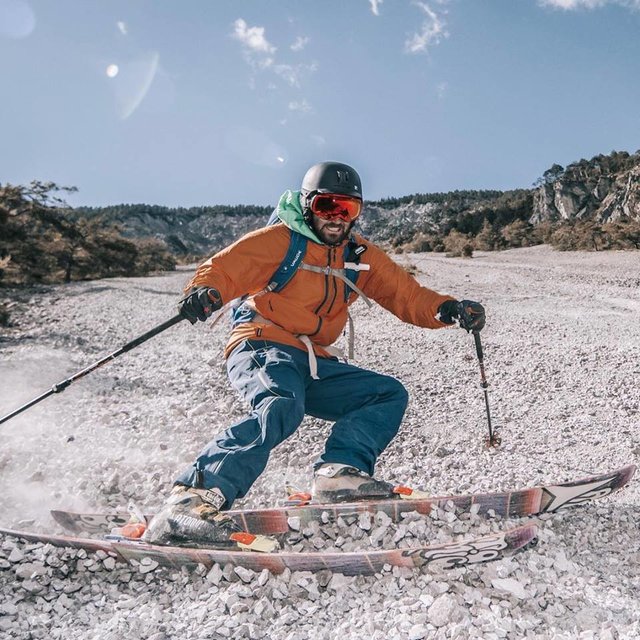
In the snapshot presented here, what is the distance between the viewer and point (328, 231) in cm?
453

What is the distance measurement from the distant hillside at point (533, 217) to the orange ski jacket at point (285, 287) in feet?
96.4

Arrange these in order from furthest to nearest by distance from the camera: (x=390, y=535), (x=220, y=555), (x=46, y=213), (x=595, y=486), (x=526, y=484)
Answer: (x=46, y=213) → (x=526, y=484) → (x=595, y=486) → (x=390, y=535) → (x=220, y=555)

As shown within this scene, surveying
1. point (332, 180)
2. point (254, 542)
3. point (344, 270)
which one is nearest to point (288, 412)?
point (254, 542)

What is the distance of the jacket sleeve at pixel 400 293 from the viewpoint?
491 centimetres

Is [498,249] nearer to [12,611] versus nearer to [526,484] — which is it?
[526,484]

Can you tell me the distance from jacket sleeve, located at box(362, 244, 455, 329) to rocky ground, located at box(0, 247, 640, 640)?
1.36 metres

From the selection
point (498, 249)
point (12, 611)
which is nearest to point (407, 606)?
point (12, 611)

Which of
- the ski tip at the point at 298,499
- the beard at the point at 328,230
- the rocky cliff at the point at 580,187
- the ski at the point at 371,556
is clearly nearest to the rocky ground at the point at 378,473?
the ski at the point at 371,556

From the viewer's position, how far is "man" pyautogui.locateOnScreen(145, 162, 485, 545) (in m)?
3.88

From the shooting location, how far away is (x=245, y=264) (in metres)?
4.28

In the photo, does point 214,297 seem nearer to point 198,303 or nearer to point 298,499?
point 198,303

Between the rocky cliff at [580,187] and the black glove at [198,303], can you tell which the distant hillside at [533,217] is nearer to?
the rocky cliff at [580,187]

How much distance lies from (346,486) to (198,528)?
3.75 ft

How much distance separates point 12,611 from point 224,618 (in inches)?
44.3
